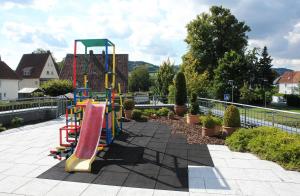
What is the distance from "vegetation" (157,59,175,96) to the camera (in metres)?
33.4

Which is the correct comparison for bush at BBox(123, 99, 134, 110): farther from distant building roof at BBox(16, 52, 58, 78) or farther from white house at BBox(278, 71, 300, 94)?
white house at BBox(278, 71, 300, 94)

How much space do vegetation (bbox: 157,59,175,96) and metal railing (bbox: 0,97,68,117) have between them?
57.3ft

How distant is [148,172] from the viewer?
6.64 metres

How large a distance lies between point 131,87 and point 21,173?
52977 mm

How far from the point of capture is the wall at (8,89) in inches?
1419

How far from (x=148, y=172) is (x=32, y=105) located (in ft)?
37.2

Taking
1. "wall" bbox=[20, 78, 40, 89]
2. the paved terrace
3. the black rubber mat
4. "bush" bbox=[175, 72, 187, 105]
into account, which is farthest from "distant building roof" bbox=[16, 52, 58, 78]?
the black rubber mat

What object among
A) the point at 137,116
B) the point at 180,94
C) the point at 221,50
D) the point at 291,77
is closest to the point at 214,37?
the point at 221,50

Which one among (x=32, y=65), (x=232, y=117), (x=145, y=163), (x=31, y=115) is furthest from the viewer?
(x=32, y=65)

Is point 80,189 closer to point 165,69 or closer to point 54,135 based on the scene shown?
point 54,135

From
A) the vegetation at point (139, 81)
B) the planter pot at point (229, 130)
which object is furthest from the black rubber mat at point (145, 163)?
the vegetation at point (139, 81)

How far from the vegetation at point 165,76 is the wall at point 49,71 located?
23.7 meters

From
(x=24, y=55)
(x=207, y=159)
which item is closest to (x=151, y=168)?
(x=207, y=159)

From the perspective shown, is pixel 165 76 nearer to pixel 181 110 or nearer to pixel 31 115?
pixel 181 110
